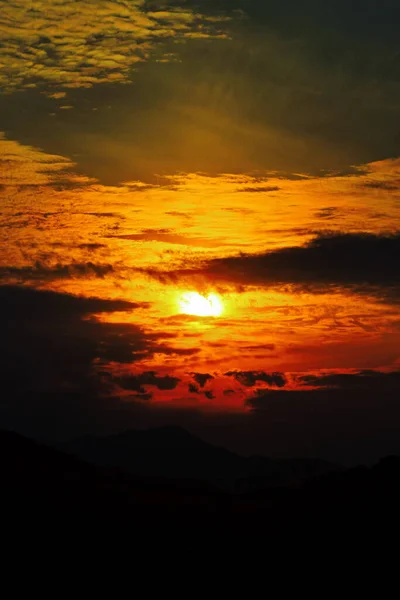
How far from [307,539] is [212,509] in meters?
9.45

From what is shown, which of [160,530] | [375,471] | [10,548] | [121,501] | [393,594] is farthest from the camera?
[375,471]

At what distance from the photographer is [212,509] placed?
56438 mm

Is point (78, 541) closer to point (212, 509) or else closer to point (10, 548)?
point (10, 548)

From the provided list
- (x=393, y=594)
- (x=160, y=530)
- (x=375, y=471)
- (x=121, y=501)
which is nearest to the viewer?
(x=393, y=594)

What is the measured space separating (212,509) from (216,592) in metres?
12.1

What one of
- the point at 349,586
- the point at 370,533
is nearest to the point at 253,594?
the point at 349,586

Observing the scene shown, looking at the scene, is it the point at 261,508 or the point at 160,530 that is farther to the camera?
the point at 261,508

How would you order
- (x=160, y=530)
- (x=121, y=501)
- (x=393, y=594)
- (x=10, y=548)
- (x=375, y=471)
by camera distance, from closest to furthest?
(x=393, y=594) < (x=10, y=548) < (x=160, y=530) < (x=121, y=501) < (x=375, y=471)

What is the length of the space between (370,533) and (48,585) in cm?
1930

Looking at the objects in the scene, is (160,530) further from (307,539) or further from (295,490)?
(295,490)

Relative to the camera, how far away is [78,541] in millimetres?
48938

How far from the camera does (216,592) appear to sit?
44.4 metres

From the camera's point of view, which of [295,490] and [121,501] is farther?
[295,490]

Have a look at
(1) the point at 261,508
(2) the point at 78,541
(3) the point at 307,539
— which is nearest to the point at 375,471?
(1) the point at 261,508
